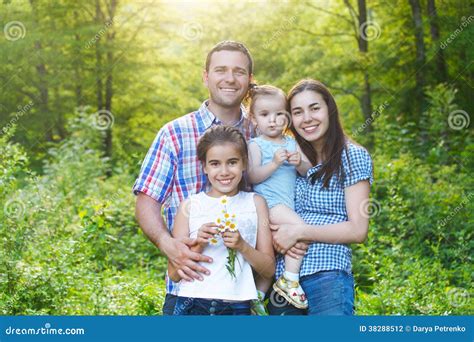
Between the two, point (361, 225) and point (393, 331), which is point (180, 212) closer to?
point (361, 225)

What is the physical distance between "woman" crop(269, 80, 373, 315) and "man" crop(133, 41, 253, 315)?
311 millimetres

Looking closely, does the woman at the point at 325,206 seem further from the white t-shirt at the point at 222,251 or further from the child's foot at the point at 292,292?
the white t-shirt at the point at 222,251

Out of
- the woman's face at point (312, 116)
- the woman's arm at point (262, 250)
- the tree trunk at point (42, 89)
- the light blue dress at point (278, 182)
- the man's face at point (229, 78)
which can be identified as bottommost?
the woman's arm at point (262, 250)

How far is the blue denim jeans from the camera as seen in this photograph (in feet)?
10.1

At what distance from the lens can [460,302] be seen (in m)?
5.09

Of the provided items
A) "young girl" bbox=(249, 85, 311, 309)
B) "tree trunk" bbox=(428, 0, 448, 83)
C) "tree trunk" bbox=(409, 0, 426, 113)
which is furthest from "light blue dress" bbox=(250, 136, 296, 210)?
"tree trunk" bbox=(428, 0, 448, 83)

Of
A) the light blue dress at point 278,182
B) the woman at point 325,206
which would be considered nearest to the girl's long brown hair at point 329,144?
the woman at point 325,206

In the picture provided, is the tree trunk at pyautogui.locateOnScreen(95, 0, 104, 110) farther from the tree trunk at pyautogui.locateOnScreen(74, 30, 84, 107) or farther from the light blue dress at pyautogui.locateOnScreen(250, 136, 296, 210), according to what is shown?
the light blue dress at pyautogui.locateOnScreen(250, 136, 296, 210)

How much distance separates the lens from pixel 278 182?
330 centimetres

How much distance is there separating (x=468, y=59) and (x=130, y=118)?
6.40 metres

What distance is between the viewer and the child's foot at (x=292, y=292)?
3.08 meters

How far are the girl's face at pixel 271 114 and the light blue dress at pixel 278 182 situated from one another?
6 centimetres

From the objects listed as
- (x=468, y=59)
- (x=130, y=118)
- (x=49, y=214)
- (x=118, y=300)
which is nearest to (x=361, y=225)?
(x=118, y=300)

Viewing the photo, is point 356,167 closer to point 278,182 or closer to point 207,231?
point 278,182
